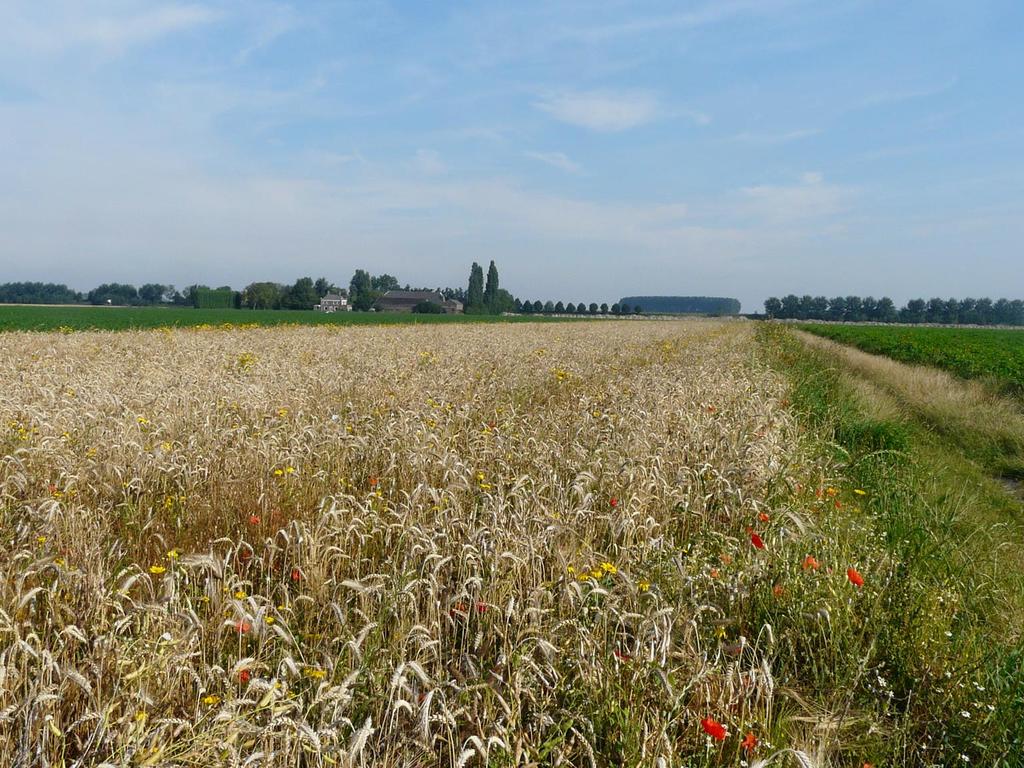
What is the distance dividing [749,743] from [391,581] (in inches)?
73.4

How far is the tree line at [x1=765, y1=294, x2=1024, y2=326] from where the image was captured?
504 ft

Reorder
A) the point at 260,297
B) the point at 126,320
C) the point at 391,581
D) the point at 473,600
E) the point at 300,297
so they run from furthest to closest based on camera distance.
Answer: the point at 300,297 < the point at 260,297 < the point at 126,320 < the point at 391,581 < the point at 473,600

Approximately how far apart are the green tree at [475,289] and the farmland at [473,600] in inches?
5345

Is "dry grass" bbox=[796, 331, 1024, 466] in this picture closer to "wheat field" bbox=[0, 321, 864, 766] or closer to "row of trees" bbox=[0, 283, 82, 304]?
"wheat field" bbox=[0, 321, 864, 766]

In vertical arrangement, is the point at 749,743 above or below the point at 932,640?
above

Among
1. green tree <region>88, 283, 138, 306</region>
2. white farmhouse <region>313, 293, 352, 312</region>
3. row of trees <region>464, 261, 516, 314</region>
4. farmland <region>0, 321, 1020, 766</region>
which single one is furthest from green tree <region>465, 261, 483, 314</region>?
farmland <region>0, 321, 1020, 766</region>

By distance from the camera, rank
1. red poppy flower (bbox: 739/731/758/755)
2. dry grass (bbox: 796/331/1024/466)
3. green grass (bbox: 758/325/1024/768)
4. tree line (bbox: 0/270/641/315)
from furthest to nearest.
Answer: tree line (bbox: 0/270/641/315) < dry grass (bbox: 796/331/1024/466) < green grass (bbox: 758/325/1024/768) < red poppy flower (bbox: 739/731/758/755)

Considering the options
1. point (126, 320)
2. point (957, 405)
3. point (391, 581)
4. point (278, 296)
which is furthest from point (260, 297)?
point (391, 581)

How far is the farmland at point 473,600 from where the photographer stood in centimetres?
247

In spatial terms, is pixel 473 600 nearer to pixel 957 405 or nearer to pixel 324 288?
pixel 957 405

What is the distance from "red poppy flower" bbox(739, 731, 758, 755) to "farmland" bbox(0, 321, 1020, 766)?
0.02 meters

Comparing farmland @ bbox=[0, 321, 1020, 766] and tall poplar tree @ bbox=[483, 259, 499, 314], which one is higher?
tall poplar tree @ bbox=[483, 259, 499, 314]

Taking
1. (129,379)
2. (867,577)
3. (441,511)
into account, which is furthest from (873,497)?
(129,379)

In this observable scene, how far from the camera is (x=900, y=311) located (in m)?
163
